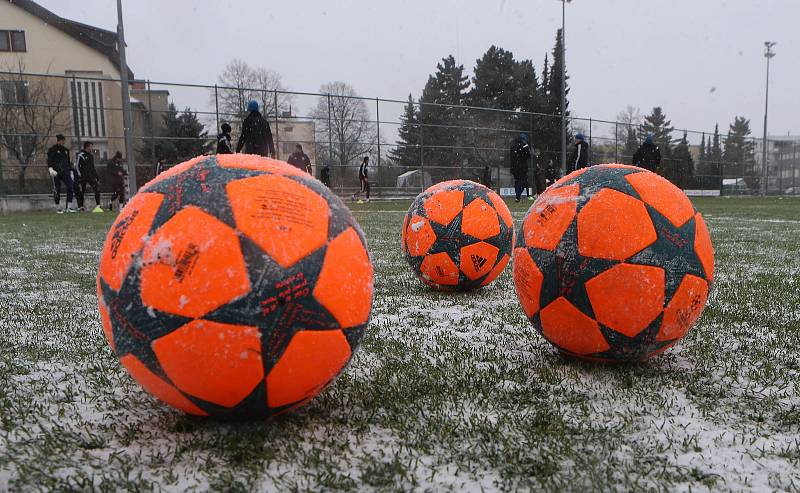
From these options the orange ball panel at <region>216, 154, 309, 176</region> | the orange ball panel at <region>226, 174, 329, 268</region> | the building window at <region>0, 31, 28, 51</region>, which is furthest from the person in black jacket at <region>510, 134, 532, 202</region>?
the building window at <region>0, 31, 28, 51</region>

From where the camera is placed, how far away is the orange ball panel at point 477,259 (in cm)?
456

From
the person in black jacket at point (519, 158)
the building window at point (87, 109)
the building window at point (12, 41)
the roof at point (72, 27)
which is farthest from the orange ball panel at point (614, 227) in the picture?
the building window at point (12, 41)

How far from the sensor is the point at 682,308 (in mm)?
2506

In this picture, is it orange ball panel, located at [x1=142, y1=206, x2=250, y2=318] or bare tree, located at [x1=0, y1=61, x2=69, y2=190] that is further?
bare tree, located at [x1=0, y1=61, x2=69, y2=190]

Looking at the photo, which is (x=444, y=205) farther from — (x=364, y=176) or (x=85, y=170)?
(x=364, y=176)

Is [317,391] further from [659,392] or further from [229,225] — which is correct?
[659,392]

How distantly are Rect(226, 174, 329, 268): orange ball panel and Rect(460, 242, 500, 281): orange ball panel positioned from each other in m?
2.66

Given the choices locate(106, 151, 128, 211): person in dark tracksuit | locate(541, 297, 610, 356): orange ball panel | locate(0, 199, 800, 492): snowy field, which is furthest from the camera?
locate(106, 151, 128, 211): person in dark tracksuit

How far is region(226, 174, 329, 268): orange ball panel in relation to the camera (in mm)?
1810

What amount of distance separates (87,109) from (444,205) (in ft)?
68.5

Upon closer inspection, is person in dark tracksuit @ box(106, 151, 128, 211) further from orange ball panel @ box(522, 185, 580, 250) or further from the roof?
the roof

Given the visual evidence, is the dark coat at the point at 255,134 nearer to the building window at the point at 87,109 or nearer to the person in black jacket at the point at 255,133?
the person in black jacket at the point at 255,133

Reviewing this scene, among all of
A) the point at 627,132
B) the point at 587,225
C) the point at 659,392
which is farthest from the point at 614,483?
the point at 627,132

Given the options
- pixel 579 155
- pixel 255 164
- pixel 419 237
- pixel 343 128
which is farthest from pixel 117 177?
pixel 255 164
